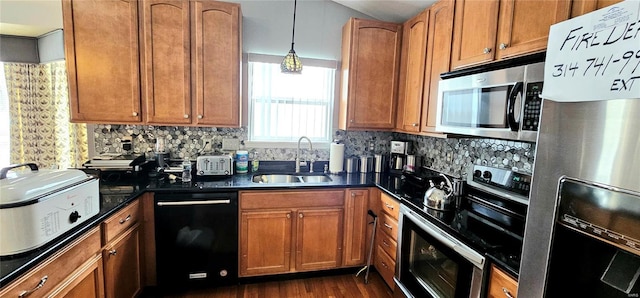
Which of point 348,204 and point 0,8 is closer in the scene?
point 0,8

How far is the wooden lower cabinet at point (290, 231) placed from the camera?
2340 millimetres

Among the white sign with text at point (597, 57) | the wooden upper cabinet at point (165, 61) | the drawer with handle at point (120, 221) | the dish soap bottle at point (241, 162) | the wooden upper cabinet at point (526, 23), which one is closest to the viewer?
the white sign with text at point (597, 57)

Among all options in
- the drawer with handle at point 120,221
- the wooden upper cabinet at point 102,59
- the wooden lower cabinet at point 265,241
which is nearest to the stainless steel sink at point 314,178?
the wooden lower cabinet at point 265,241

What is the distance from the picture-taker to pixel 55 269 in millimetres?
1271

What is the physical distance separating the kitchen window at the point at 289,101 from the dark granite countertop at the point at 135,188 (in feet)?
1.47

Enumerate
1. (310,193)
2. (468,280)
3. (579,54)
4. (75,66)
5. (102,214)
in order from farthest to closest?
(310,193) < (75,66) < (102,214) < (468,280) < (579,54)

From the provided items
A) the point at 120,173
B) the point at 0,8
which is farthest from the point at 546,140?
the point at 0,8

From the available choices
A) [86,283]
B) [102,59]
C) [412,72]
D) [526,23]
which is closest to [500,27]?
[526,23]

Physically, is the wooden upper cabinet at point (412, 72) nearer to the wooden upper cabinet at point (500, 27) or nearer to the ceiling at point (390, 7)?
the ceiling at point (390, 7)

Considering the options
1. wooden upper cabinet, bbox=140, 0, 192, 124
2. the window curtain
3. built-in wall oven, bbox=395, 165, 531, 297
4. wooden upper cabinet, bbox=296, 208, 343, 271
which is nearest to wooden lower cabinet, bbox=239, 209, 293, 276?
wooden upper cabinet, bbox=296, 208, 343, 271

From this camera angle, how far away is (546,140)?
939 millimetres

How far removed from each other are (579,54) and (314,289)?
2.30 m

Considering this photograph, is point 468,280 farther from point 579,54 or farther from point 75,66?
point 75,66

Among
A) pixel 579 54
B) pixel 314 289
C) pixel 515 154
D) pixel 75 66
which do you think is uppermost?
pixel 75 66
